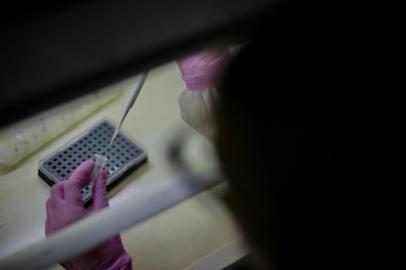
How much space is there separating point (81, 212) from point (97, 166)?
0.42 feet

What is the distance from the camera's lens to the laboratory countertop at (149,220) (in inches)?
38.3

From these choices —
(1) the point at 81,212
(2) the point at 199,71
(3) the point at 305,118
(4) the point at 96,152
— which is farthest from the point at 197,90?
(3) the point at 305,118

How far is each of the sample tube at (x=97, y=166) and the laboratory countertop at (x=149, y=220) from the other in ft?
0.16

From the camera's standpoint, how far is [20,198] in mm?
1030

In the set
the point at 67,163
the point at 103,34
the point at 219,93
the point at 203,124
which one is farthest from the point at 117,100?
the point at 103,34

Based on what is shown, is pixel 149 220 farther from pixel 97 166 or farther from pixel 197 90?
pixel 197 90

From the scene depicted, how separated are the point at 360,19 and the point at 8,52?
0.30 meters

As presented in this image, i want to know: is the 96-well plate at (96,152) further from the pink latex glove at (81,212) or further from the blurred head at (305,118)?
the blurred head at (305,118)

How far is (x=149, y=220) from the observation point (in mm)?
932

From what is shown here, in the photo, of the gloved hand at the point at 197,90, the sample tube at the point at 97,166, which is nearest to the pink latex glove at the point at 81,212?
the sample tube at the point at 97,166

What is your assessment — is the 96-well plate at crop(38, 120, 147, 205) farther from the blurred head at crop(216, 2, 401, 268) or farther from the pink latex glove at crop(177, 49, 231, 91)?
the blurred head at crop(216, 2, 401, 268)

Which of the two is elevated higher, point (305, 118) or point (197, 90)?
point (305, 118)

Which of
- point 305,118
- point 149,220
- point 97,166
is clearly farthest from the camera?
point 97,166

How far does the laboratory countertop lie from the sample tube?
5cm
